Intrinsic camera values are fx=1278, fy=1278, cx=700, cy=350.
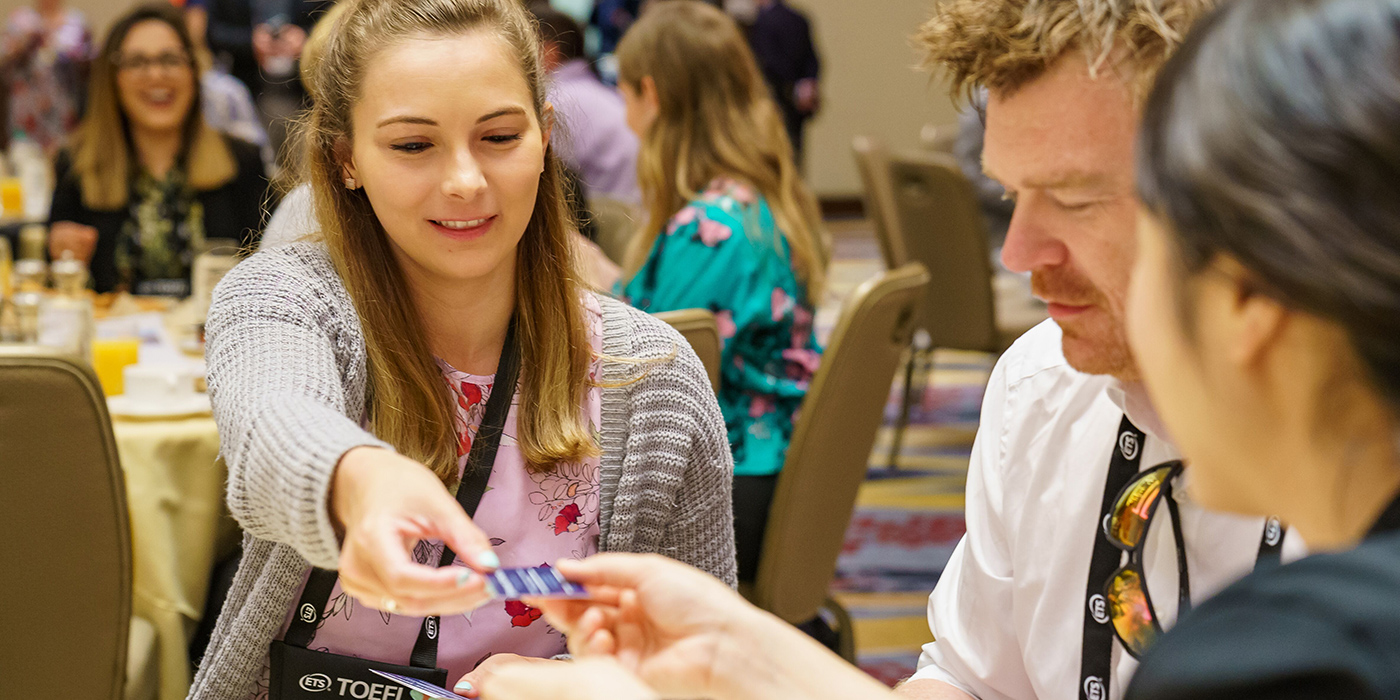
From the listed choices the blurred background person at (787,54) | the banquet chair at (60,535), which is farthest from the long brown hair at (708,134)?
the blurred background person at (787,54)

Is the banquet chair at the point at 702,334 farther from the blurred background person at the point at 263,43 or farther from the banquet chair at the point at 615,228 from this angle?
the blurred background person at the point at 263,43

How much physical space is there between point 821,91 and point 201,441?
10112 millimetres

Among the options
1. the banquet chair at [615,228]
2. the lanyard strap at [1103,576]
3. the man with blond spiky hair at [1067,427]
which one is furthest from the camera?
the banquet chair at [615,228]

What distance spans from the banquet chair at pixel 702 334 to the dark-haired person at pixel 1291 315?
4.91 ft

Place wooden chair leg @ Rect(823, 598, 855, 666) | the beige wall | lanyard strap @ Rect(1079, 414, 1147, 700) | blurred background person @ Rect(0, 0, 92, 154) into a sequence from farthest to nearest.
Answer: the beige wall → blurred background person @ Rect(0, 0, 92, 154) → wooden chair leg @ Rect(823, 598, 855, 666) → lanyard strap @ Rect(1079, 414, 1147, 700)

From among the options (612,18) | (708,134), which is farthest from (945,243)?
(612,18)

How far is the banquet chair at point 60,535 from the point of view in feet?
5.80

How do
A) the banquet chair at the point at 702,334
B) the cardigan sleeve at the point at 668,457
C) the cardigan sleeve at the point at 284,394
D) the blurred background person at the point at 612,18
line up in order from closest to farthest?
the cardigan sleeve at the point at 284,394 < the cardigan sleeve at the point at 668,457 < the banquet chair at the point at 702,334 < the blurred background person at the point at 612,18

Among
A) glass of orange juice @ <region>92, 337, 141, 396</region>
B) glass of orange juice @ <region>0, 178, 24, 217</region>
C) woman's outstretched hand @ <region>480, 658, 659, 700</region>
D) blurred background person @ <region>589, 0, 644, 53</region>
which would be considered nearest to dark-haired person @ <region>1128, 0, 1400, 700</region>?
woman's outstretched hand @ <region>480, 658, 659, 700</region>

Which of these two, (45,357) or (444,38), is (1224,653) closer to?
(444,38)

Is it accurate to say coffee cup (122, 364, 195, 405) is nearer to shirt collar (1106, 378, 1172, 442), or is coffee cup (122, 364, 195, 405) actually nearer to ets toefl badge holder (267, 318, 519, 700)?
ets toefl badge holder (267, 318, 519, 700)

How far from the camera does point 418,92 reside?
1.46 m

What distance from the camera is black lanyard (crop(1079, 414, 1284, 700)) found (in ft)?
3.99

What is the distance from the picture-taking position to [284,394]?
3.78ft
